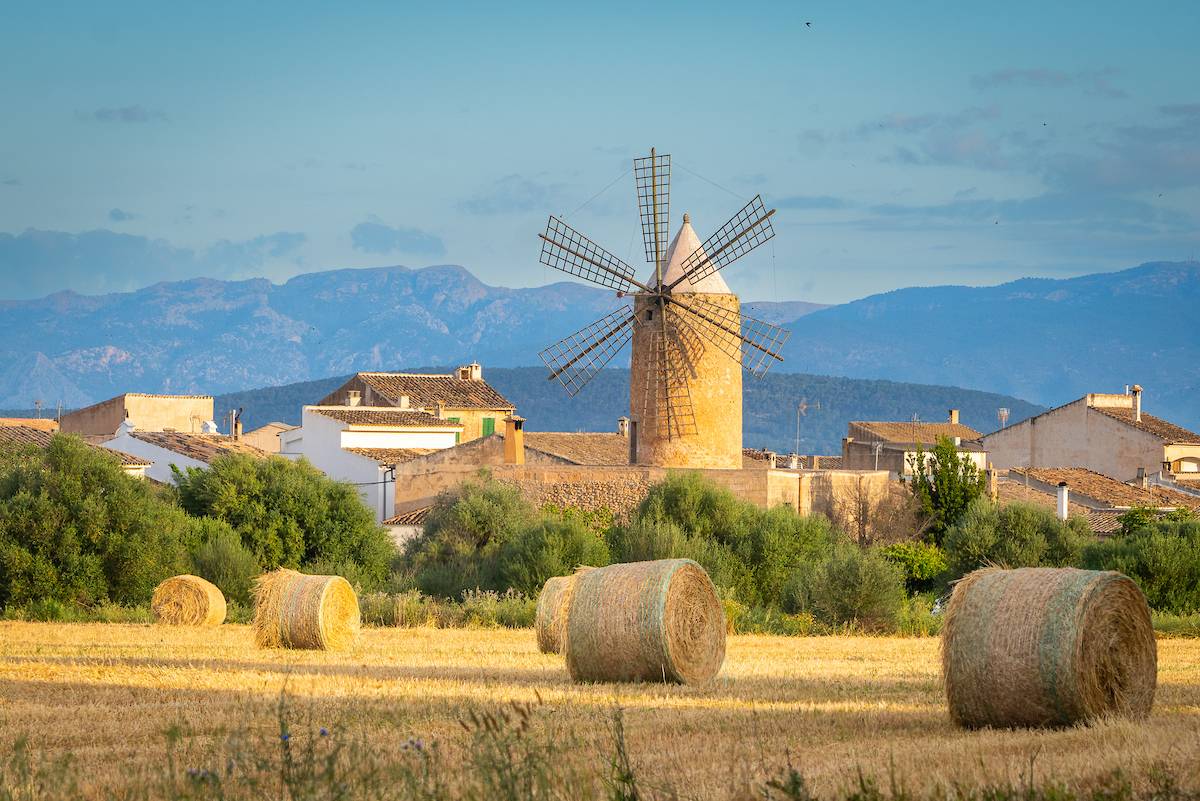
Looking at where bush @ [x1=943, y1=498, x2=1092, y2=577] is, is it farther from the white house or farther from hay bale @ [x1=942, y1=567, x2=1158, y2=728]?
hay bale @ [x1=942, y1=567, x2=1158, y2=728]

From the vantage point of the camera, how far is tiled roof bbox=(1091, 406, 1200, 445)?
59.6 m

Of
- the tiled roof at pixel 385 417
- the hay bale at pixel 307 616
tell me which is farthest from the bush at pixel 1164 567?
the tiled roof at pixel 385 417

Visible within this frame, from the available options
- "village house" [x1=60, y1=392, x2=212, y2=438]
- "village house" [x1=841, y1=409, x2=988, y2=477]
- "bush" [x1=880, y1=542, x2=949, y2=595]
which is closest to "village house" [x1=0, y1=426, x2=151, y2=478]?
"bush" [x1=880, y1=542, x2=949, y2=595]

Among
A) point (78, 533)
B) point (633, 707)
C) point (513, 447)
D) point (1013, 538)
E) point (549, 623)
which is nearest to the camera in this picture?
point (633, 707)

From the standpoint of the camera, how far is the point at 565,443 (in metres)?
53.6

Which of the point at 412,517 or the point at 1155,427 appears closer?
the point at 412,517

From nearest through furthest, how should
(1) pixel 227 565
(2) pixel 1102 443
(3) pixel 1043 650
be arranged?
(3) pixel 1043 650 → (1) pixel 227 565 → (2) pixel 1102 443

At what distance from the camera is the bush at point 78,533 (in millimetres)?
28094

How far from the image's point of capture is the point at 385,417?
185ft

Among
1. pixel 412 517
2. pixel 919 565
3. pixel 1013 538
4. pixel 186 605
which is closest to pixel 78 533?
pixel 186 605

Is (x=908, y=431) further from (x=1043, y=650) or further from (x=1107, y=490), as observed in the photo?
(x=1043, y=650)

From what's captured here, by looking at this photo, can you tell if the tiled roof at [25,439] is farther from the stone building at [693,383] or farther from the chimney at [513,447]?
the stone building at [693,383]

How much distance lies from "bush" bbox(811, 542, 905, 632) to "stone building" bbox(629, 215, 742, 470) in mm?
11992

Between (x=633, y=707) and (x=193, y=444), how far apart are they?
139 feet
